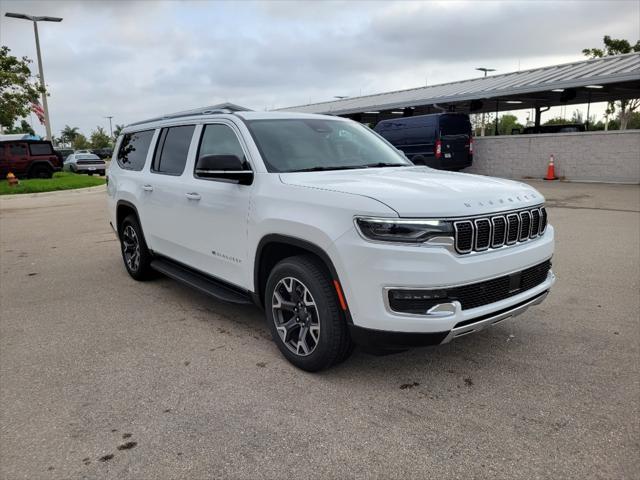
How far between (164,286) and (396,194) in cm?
366

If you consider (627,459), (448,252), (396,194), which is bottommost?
(627,459)

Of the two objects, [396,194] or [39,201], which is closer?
[396,194]

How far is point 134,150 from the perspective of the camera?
19.8 ft

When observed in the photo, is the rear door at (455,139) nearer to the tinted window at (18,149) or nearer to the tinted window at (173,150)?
the tinted window at (173,150)

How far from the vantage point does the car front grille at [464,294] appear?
2.97m

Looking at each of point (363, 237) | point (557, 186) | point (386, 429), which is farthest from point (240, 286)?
point (557, 186)

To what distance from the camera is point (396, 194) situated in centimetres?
314

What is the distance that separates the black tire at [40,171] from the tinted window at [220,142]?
23297 millimetres

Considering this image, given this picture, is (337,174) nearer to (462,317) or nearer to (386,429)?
(462,317)

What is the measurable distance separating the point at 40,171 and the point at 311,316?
25.1 meters

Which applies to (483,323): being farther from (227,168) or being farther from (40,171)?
(40,171)

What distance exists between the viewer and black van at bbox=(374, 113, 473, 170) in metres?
17.9

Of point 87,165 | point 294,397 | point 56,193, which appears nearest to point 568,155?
point 294,397

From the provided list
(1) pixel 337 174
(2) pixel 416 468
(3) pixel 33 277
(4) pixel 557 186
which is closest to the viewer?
(2) pixel 416 468
